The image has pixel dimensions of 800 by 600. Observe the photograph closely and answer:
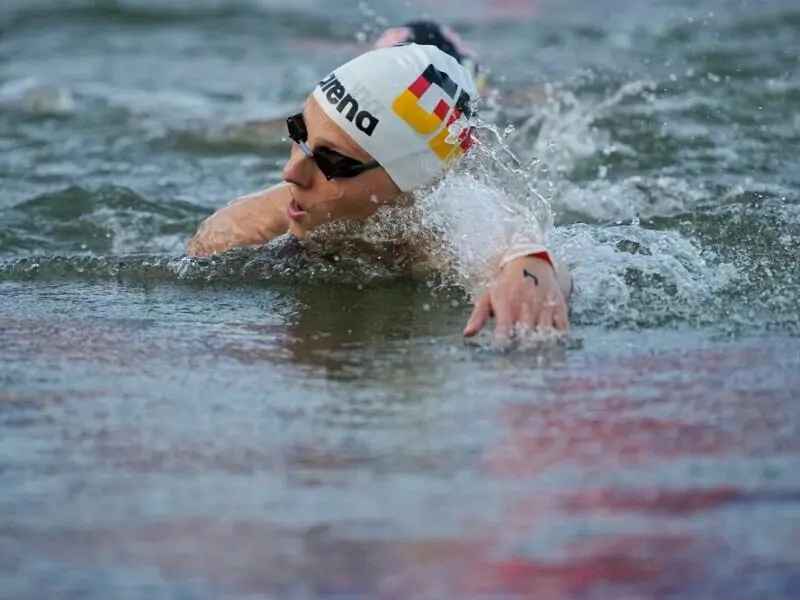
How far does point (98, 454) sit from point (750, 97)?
7577 millimetres

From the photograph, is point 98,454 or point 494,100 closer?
point 98,454

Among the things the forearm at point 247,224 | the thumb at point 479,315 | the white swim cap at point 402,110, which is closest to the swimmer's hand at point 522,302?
the thumb at point 479,315

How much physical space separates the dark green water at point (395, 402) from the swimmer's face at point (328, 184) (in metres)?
0.25

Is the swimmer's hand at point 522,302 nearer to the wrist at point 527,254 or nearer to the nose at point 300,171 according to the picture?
the wrist at point 527,254

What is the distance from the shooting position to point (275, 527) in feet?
10.9

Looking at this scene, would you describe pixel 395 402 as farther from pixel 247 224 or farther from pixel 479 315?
pixel 247 224

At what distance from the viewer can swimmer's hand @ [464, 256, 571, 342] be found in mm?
4625

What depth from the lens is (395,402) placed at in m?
4.18

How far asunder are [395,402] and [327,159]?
1.66m

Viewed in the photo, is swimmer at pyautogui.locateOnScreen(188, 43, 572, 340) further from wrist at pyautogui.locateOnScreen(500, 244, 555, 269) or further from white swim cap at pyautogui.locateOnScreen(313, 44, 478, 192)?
wrist at pyautogui.locateOnScreen(500, 244, 555, 269)

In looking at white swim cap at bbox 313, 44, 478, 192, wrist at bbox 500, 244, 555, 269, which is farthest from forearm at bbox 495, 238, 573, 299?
white swim cap at bbox 313, 44, 478, 192

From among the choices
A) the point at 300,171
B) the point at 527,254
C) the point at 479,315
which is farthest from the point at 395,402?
the point at 300,171

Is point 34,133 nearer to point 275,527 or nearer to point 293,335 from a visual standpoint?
point 293,335

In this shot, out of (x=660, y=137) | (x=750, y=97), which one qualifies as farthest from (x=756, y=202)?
(x=750, y=97)
